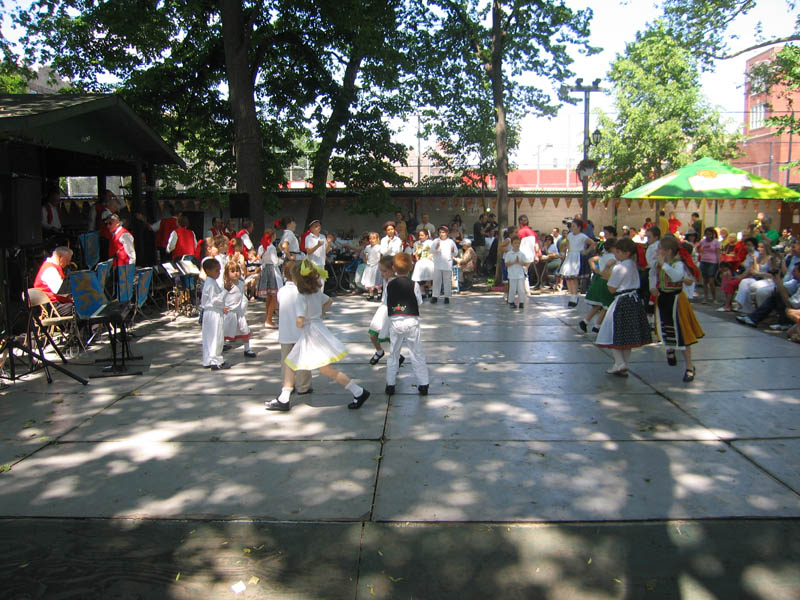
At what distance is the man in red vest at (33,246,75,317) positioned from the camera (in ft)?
28.4

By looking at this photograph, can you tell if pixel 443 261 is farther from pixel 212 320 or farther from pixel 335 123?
pixel 335 123

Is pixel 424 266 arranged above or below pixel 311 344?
above

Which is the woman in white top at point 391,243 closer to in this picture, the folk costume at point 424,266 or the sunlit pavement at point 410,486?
the folk costume at point 424,266

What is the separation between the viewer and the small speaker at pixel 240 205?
1438 centimetres

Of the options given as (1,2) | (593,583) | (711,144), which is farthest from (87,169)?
(711,144)

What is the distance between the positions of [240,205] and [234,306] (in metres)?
6.58

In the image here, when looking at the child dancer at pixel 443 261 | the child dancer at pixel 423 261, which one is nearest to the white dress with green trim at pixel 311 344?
the child dancer at pixel 423 261

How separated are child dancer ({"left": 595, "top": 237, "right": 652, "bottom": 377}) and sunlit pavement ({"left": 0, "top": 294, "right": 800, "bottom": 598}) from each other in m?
0.41

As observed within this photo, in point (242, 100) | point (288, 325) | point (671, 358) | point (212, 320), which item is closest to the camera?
point (288, 325)

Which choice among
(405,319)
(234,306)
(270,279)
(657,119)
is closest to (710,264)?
(270,279)

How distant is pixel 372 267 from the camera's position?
1482 cm

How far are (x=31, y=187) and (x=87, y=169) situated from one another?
27.8ft

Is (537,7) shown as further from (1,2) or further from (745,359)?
(1,2)

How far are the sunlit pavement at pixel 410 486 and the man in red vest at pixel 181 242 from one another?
19.5ft
